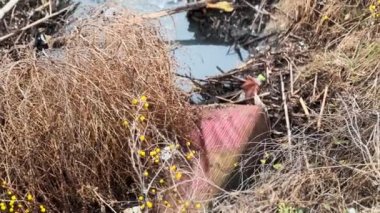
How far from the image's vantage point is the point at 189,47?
4422 millimetres

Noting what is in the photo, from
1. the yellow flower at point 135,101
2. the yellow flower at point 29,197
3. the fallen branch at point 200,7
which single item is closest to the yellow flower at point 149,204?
the yellow flower at point 135,101

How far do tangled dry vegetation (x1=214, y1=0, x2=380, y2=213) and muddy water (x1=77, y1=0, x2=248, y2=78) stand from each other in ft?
1.40

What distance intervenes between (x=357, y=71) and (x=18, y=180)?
1.98m

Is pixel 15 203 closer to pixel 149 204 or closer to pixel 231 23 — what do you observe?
pixel 149 204

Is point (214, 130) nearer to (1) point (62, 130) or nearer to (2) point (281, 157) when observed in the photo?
(2) point (281, 157)

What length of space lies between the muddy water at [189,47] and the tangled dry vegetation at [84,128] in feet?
2.46

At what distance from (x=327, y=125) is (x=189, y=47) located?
1190mm

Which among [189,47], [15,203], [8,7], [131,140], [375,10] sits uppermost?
[8,7]

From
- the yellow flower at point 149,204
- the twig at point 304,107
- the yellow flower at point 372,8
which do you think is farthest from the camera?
the yellow flower at point 372,8

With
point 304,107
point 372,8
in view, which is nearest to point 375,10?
point 372,8

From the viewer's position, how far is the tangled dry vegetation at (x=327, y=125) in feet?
10.3

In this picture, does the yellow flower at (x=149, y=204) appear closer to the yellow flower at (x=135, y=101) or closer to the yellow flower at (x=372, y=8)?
the yellow flower at (x=135, y=101)

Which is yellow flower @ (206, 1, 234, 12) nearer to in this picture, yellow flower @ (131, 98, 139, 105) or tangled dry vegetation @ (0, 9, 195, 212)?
tangled dry vegetation @ (0, 9, 195, 212)

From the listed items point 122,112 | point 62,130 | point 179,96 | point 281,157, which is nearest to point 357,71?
point 281,157
